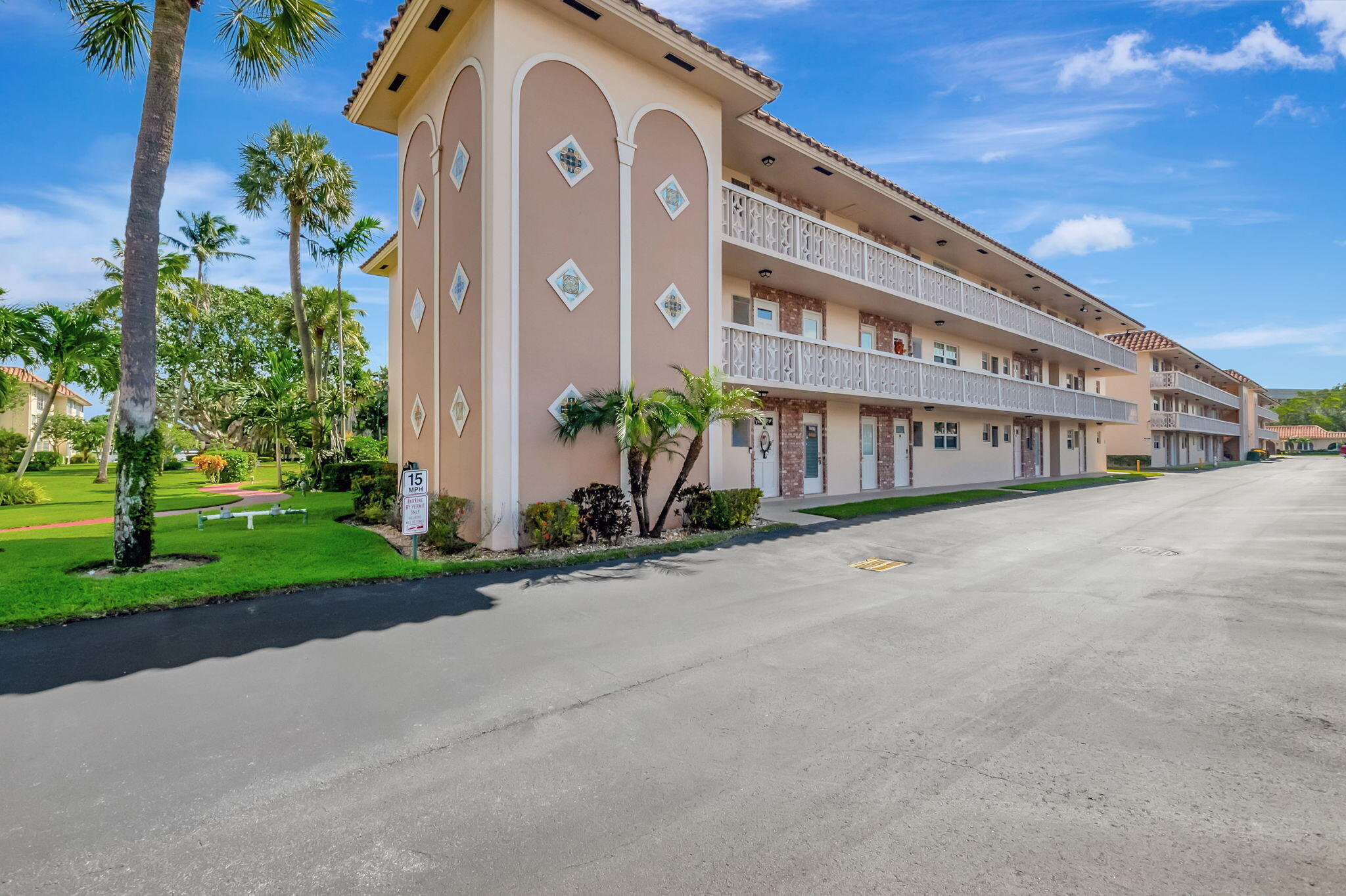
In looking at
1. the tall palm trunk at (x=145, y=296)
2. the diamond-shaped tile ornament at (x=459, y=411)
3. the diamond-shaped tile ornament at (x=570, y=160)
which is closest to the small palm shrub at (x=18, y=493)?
the tall palm trunk at (x=145, y=296)

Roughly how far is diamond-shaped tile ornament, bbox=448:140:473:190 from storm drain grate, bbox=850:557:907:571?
9.33 metres

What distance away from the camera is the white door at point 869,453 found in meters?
20.1

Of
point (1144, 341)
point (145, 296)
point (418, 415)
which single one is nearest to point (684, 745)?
point (145, 296)

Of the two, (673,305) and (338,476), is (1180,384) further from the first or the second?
(338,476)

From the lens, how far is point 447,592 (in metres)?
7.18

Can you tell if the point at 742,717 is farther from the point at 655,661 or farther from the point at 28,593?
the point at 28,593

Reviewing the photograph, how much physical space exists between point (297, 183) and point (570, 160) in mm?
15763

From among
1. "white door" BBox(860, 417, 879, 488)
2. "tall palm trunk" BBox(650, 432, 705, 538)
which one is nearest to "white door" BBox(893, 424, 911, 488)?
"white door" BBox(860, 417, 879, 488)

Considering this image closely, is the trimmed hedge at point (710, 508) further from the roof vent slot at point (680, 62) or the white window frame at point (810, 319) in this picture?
the roof vent slot at point (680, 62)

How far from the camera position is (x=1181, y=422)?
142 ft

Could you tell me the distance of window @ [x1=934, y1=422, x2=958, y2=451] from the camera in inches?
909

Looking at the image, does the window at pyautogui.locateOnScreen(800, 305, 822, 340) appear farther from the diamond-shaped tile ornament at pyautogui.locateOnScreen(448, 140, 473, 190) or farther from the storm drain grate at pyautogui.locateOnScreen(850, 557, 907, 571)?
the diamond-shaped tile ornament at pyautogui.locateOnScreen(448, 140, 473, 190)

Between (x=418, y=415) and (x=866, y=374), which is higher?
(x=866, y=374)

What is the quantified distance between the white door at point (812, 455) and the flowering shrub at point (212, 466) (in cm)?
2173
